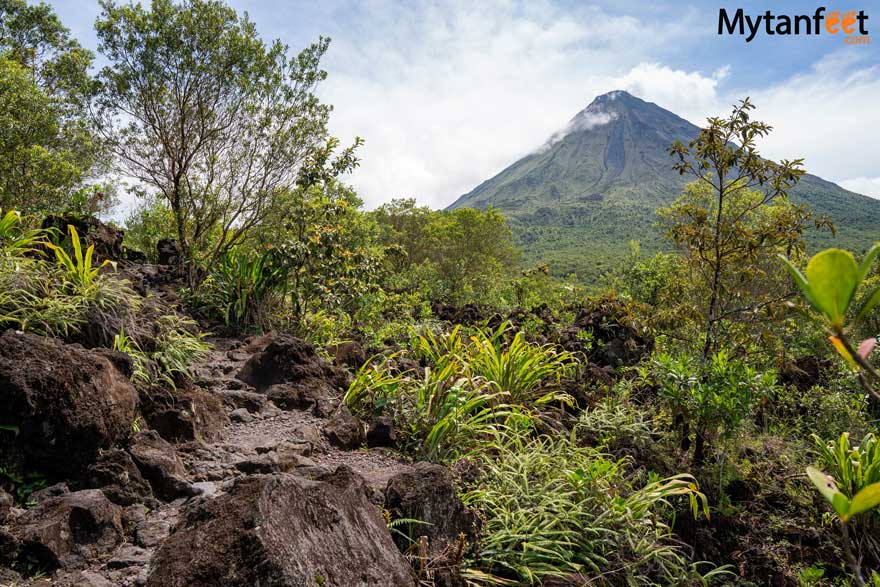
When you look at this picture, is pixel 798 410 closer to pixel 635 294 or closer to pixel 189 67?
pixel 635 294

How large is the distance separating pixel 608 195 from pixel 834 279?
131m

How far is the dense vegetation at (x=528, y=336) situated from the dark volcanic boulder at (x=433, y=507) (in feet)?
0.33

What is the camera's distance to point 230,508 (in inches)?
82.8

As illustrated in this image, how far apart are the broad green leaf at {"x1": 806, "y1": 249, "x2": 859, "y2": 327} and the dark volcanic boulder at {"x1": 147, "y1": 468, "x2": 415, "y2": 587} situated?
1.90m

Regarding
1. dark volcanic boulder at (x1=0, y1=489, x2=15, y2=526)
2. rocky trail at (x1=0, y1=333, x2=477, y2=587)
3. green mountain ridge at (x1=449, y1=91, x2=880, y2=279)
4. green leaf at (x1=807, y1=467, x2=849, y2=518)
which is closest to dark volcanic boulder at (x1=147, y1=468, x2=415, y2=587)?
rocky trail at (x1=0, y1=333, x2=477, y2=587)

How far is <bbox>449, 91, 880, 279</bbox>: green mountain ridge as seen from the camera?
68.7 m

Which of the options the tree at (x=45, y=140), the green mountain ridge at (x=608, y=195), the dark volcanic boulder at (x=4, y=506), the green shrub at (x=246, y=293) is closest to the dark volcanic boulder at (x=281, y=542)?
the dark volcanic boulder at (x=4, y=506)

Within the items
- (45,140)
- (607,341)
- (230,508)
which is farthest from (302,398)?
(45,140)

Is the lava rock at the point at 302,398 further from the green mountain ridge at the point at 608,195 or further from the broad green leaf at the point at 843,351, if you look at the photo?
the green mountain ridge at the point at 608,195

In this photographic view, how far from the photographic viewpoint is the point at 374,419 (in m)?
4.49

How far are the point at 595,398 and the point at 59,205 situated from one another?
9.63m

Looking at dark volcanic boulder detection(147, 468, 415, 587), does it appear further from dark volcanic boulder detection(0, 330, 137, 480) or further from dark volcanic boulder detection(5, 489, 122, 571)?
dark volcanic boulder detection(0, 330, 137, 480)

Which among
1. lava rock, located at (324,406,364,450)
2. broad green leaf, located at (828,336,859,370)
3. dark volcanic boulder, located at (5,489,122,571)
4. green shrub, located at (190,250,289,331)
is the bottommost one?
lava rock, located at (324,406,364,450)

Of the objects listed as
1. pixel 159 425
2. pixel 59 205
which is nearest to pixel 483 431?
pixel 159 425
